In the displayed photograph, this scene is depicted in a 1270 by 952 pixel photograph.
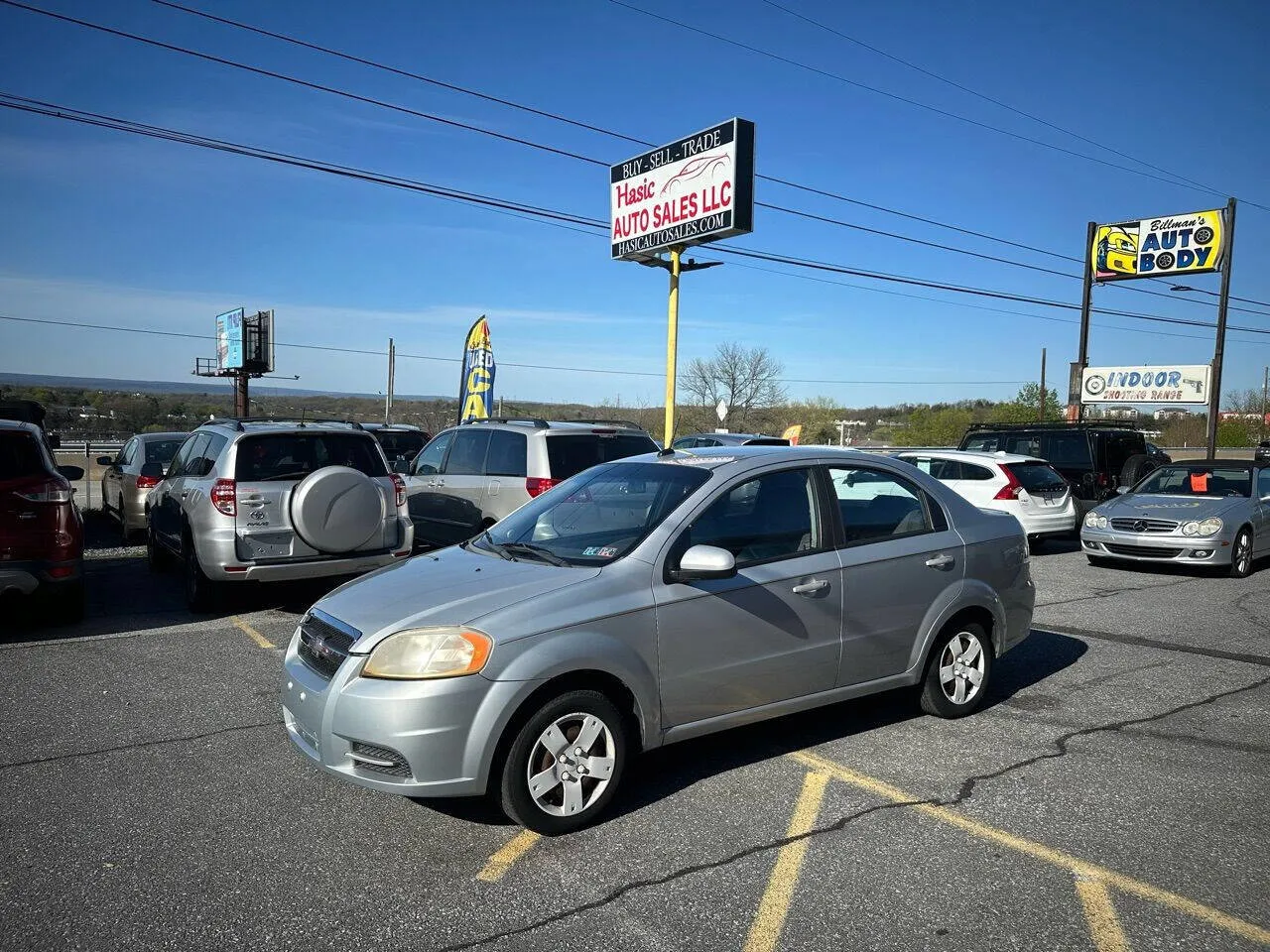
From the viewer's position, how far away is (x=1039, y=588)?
36.2ft

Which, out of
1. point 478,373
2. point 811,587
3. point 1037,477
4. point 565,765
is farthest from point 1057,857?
point 478,373

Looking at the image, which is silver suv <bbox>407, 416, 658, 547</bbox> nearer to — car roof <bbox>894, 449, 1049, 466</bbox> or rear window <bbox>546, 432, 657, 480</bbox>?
rear window <bbox>546, 432, 657, 480</bbox>

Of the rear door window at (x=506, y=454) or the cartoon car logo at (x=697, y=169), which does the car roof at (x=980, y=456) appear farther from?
the rear door window at (x=506, y=454)

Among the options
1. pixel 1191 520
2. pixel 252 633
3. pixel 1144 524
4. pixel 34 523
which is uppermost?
pixel 34 523

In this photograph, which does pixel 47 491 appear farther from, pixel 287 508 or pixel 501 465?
pixel 501 465

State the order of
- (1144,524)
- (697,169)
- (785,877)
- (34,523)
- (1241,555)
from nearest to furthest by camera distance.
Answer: (785,877) → (34,523) → (1241,555) → (1144,524) → (697,169)

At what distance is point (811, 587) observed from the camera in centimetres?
487

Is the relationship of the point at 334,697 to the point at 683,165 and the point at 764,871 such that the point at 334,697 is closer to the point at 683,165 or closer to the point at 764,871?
the point at 764,871

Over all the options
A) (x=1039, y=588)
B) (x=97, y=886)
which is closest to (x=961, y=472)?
(x=1039, y=588)

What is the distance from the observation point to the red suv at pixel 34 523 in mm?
7121

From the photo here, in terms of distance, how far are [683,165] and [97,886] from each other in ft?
53.4

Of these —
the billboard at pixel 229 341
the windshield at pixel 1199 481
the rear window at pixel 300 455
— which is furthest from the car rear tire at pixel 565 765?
the billboard at pixel 229 341

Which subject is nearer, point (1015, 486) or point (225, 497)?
point (225, 497)

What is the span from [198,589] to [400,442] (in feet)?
31.3
